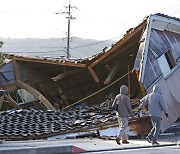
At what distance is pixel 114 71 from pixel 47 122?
654 cm

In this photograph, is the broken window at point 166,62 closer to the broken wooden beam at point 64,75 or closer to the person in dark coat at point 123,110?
the person in dark coat at point 123,110

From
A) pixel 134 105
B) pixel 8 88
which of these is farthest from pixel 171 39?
pixel 8 88

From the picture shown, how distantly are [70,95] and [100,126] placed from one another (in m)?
11.8

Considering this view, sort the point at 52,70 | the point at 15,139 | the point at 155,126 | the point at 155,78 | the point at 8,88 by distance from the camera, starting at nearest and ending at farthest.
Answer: the point at 155,126 → the point at 15,139 → the point at 155,78 → the point at 8,88 → the point at 52,70

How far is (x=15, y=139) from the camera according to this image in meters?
14.8

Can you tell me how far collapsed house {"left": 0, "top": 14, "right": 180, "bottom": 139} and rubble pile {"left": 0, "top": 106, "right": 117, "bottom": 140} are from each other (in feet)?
6.86

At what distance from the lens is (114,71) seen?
2253cm

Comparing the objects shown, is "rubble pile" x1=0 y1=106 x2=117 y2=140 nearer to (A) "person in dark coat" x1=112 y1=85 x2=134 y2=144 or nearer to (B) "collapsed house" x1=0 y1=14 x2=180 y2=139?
(B) "collapsed house" x1=0 y1=14 x2=180 y2=139

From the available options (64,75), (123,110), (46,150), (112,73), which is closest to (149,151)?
(123,110)

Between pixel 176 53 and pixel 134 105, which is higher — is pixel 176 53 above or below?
above

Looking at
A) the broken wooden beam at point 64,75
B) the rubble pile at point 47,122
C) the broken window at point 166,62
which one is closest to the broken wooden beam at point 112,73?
the broken wooden beam at point 64,75

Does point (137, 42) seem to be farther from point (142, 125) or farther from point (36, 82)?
point (36, 82)

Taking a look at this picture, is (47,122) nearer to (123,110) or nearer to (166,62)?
(123,110)

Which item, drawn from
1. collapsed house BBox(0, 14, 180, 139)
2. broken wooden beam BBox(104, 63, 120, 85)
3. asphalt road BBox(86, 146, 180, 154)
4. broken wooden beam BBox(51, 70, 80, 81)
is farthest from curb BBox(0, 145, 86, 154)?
broken wooden beam BBox(51, 70, 80, 81)
